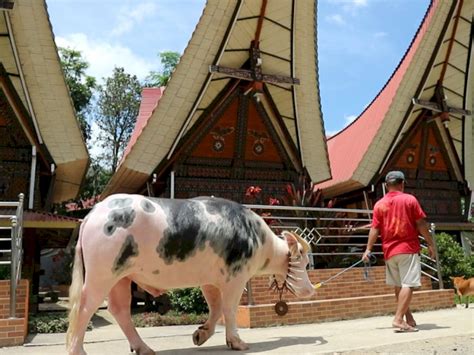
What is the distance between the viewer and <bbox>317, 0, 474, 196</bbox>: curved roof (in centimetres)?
1342

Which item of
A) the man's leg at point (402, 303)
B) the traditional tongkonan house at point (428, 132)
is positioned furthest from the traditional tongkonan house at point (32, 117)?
the traditional tongkonan house at point (428, 132)

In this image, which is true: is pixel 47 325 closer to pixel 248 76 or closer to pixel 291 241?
pixel 291 241

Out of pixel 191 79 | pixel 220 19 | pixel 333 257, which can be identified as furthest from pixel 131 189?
pixel 333 257

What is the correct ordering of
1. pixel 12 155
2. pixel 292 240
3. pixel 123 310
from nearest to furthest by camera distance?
1. pixel 123 310
2. pixel 292 240
3. pixel 12 155

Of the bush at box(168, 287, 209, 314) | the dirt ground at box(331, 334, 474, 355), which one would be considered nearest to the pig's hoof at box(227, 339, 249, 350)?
the dirt ground at box(331, 334, 474, 355)

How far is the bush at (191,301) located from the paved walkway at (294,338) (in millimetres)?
761

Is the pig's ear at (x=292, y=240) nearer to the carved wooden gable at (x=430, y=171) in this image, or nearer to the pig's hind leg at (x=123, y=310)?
the pig's hind leg at (x=123, y=310)

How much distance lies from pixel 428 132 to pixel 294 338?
476 inches

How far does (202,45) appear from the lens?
11.3 meters

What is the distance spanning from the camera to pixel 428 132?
1588 cm

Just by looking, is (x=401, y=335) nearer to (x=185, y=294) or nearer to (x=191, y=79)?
(x=185, y=294)

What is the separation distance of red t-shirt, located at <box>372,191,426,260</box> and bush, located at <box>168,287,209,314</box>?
327 centimetres

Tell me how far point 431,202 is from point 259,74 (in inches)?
287

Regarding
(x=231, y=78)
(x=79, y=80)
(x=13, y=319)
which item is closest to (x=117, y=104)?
(x=79, y=80)
